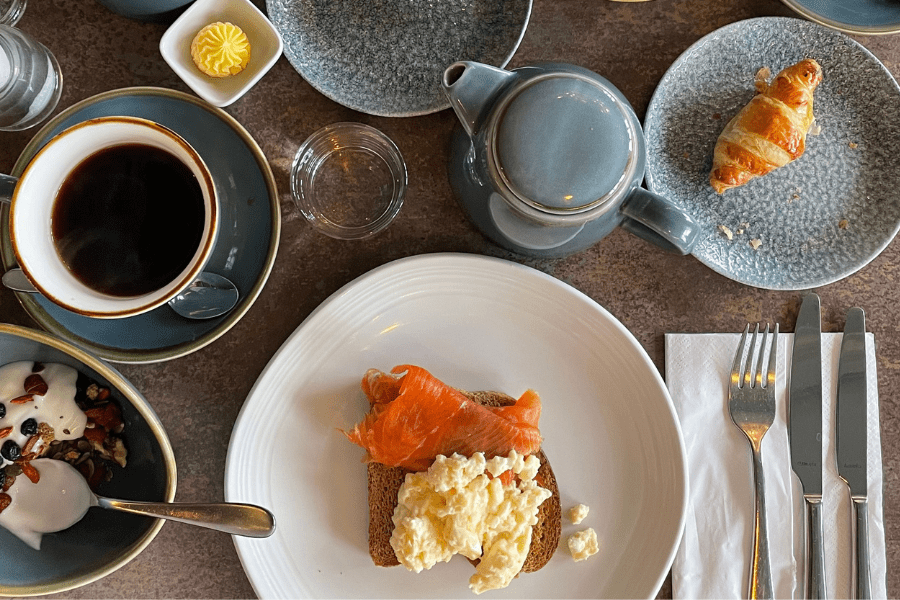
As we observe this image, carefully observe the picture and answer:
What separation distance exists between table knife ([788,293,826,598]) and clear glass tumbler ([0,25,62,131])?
1405mm

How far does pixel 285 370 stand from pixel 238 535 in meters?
0.28

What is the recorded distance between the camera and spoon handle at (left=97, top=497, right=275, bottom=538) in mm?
1016

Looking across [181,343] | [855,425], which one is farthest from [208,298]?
[855,425]

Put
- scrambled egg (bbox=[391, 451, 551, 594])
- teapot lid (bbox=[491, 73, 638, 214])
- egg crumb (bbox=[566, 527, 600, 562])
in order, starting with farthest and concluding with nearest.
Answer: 1. egg crumb (bbox=[566, 527, 600, 562])
2. scrambled egg (bbox=[391, 451, 551, 594])
3. teapot lid (bbox=[491, 73, 638, 214])

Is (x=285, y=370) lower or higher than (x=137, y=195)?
lower

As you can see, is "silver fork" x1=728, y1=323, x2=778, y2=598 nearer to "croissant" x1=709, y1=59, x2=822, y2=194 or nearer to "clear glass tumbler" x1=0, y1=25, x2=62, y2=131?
"croissant" x1=709, y1=59, x2=822, y2=194

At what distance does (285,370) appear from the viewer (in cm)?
107

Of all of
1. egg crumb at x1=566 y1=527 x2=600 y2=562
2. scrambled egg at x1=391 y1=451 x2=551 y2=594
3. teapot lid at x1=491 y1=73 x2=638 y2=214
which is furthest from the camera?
egg crumb at x1=566 y1=527 x2=600 y2=562

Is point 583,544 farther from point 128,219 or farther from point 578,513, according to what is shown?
point 128,219

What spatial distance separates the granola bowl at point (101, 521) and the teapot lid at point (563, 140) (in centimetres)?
70

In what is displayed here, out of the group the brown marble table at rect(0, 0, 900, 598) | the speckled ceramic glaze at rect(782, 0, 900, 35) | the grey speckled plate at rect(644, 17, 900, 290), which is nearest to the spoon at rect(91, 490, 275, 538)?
the brown marble table at rect(0, 0, 900, 598)

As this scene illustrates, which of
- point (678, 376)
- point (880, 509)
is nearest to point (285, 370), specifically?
point (678, 376)

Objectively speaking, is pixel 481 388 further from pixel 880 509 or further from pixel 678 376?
pixel 880 509

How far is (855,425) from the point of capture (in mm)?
1140
